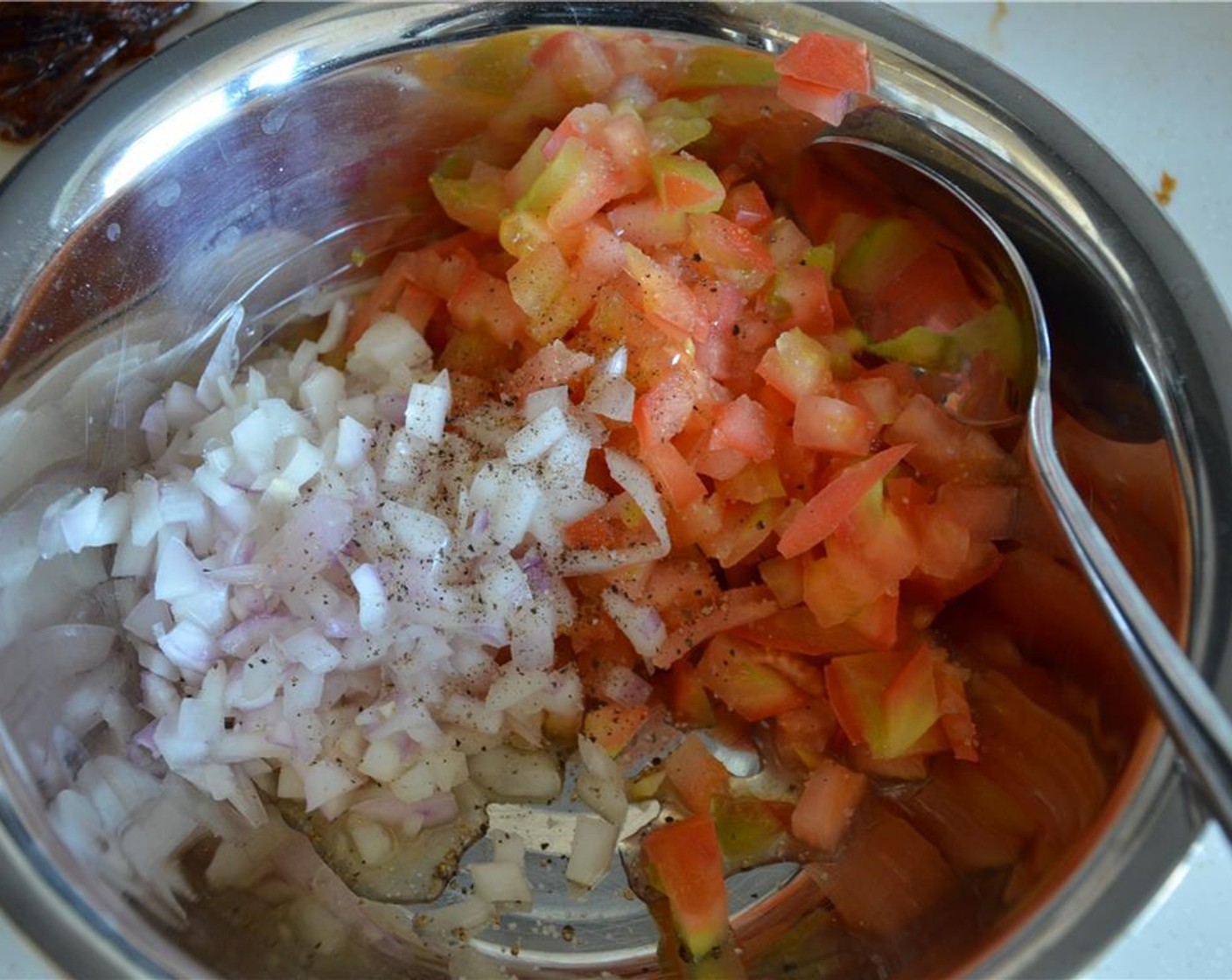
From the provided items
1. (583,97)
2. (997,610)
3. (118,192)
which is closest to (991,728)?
(997,610)

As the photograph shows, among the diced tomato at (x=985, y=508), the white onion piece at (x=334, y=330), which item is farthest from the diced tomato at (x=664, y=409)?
the white onion piece at (x=334, y=330)

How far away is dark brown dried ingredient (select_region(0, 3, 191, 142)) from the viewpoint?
1.11 m

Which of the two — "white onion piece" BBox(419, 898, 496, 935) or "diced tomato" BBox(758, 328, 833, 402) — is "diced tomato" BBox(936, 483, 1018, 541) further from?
"white onion piece" BBox(419, 898, 496, 935)

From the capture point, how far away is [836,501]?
0.91 m

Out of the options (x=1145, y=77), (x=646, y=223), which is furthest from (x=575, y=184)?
(x=1145, y=77)

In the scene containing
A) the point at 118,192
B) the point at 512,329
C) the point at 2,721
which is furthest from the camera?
the point at 512,329

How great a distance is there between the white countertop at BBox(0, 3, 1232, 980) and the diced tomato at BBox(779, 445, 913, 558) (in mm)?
417

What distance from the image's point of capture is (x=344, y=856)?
0.93 m

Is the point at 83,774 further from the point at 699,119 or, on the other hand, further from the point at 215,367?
the point at 699,119

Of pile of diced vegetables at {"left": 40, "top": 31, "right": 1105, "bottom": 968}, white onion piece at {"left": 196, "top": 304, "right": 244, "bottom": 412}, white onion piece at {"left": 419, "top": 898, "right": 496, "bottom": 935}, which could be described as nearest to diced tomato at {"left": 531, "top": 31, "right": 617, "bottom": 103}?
pile of diced vegetables at {"left": 40, "top": 31, "right": 1105, "bottom": 968}

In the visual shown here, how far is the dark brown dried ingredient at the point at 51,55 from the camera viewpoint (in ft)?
3.64

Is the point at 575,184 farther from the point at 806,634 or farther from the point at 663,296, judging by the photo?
the point at 806,634

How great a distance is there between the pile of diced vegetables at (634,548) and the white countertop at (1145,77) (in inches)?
11.8

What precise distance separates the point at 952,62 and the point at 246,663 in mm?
713
